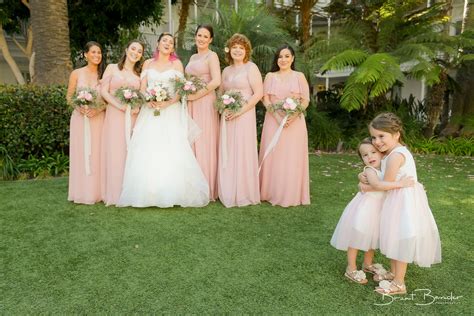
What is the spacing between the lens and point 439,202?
570cm

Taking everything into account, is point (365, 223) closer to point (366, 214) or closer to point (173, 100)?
point (366, 214)

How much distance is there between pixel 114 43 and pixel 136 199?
8990mm

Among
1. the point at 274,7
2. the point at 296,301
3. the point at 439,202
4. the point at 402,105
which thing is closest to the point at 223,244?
the point at 296,301

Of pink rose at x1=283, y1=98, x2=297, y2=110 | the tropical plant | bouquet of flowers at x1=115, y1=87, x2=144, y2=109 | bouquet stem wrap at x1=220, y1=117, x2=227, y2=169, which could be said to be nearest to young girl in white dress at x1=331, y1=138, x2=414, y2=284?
pink rose at x1=283, y1=98, x2=297, y2=110

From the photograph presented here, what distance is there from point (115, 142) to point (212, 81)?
1482mm

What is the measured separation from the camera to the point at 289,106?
5227 millimetres

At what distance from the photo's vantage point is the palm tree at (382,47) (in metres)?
8.88

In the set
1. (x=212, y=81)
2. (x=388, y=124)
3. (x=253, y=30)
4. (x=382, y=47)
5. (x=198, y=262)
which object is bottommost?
(x=198, y=262)

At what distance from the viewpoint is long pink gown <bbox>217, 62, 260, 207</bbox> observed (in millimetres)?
5426

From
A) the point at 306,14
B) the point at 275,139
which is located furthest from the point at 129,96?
the point at 306,14

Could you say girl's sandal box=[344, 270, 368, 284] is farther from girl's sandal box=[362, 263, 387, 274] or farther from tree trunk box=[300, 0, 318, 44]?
tree trunk box=[300, 0, 318, 44]

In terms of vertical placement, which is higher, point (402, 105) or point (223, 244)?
point (402, 105)

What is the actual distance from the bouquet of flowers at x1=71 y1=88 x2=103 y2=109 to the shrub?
234 cm

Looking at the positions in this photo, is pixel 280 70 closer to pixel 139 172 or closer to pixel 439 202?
pixel 139 172
